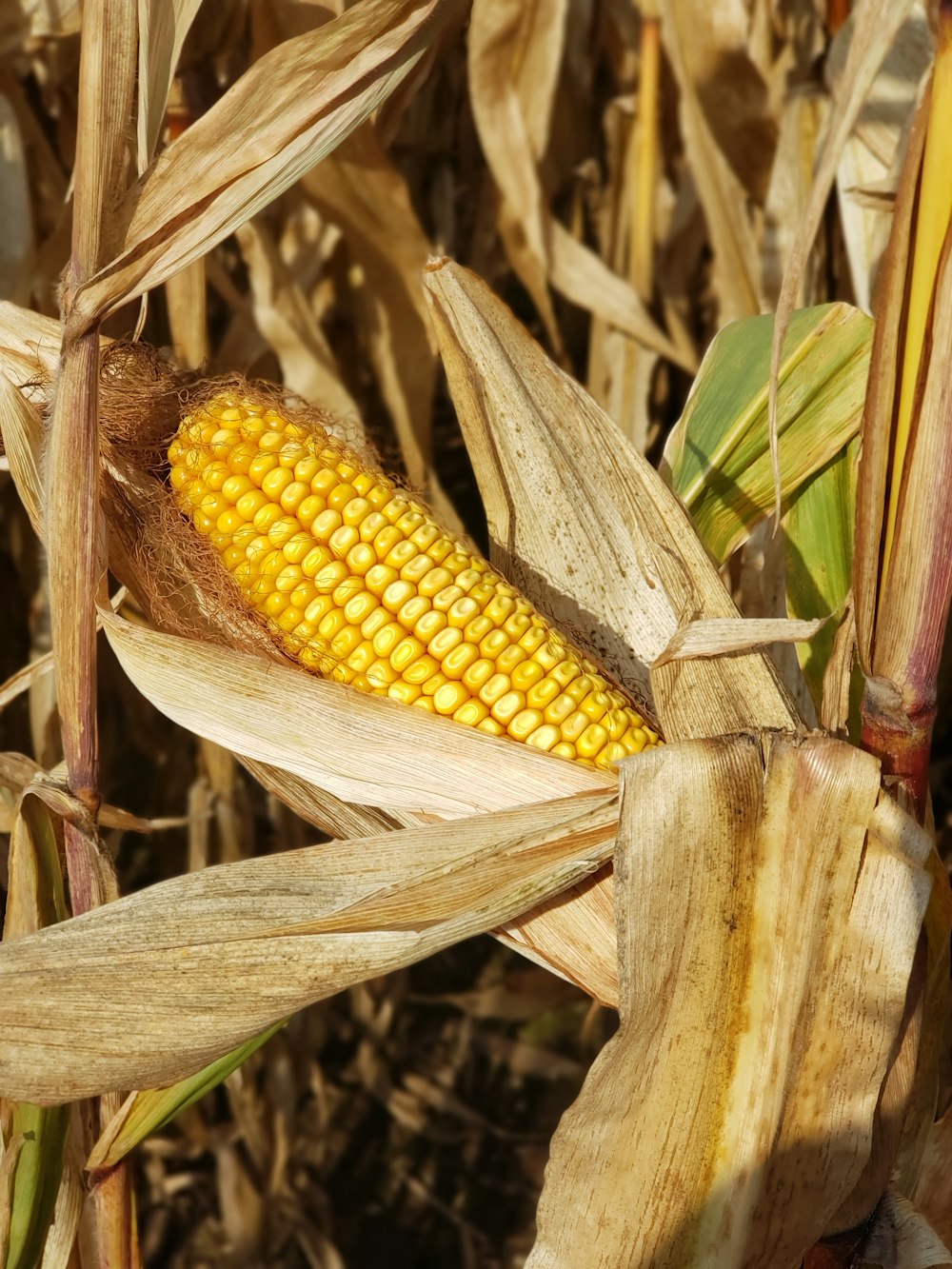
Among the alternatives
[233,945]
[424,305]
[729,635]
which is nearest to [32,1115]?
[233,945]

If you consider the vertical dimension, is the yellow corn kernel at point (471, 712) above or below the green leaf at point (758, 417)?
below

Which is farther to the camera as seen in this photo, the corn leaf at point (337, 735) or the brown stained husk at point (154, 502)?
the brown stained husk at point (154, 502)

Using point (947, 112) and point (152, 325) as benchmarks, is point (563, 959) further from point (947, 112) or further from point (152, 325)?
point (152, 325)

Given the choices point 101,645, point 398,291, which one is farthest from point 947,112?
point 101,645

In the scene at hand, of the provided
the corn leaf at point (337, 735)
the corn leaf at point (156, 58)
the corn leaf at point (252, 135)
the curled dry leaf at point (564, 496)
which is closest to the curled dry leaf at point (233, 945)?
the corn leaf at point (337, 735)

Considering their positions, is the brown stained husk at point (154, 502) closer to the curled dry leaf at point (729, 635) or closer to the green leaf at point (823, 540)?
the curled dry leaf at point (729, 635)

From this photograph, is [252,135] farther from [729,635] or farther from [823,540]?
[823,540]

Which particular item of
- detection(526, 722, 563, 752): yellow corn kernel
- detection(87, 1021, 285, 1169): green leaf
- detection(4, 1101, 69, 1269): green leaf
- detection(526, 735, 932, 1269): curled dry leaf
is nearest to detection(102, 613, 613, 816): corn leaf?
detection(526, 722, 563, 752): yellow corn kernel
